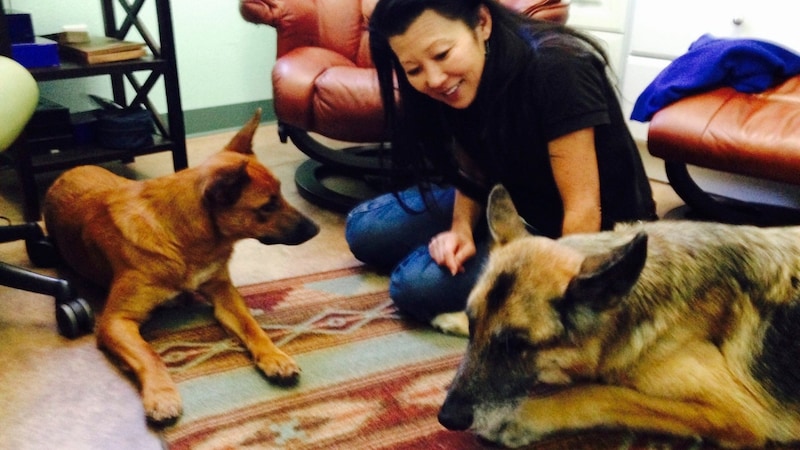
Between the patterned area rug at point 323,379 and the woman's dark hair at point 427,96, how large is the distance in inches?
18.1

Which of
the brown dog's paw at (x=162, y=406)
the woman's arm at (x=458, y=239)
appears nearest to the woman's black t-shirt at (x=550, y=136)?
the woman's arm at (x=458, y=239)

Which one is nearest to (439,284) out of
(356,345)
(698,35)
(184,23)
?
(356,345)

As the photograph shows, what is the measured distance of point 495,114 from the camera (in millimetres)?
1669

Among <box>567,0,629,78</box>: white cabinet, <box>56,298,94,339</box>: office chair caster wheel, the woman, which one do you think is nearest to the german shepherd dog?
the woman

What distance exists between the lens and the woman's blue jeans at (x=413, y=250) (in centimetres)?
191

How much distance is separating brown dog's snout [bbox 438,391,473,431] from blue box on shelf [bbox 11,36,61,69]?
7.22ft

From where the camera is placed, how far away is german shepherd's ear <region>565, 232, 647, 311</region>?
107 cm

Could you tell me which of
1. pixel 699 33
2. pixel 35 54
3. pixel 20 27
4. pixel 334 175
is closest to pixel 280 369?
pixel 334 175

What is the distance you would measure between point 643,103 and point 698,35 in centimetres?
54

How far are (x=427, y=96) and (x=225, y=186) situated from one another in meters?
0.58

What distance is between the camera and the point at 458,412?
1.31 meters

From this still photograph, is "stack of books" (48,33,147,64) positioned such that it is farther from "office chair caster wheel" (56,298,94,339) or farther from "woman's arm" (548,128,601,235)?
"woman's arm" (548,128,601,235)

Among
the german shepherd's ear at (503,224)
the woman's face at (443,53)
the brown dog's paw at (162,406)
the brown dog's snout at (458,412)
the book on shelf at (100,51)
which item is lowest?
the brown dog's paw at (162,406)

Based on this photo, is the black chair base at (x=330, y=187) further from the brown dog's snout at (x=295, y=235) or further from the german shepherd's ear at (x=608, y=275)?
the german shepherd's ear at (x=608, y=275)
